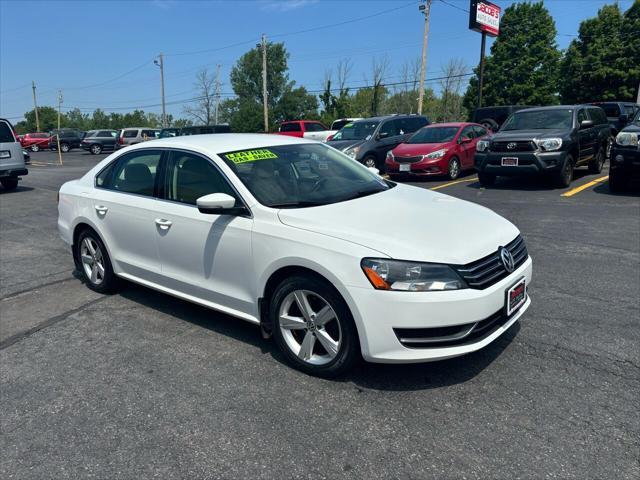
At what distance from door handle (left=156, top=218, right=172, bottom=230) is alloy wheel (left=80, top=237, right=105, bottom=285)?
3.90 feet

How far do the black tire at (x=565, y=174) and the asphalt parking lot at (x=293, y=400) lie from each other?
237 inches

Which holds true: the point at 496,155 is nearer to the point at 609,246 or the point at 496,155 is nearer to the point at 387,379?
the point at 609,246

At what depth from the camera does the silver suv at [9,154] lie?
45.4ft

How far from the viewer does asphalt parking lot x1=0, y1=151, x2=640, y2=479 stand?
8.55 ft

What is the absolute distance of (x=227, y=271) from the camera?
3.81 metres

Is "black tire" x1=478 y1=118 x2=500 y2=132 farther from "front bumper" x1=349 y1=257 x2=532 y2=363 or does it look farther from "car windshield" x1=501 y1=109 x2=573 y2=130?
"front bumper" x1=349 y1=257 x2=532 y2=363

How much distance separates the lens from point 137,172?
187 inches

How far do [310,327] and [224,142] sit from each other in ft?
6.22

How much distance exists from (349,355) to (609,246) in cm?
484

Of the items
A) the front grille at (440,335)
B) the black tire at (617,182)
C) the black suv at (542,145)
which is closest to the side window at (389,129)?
the black suv at (542,145)

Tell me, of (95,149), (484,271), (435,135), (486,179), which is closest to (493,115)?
(435,135)

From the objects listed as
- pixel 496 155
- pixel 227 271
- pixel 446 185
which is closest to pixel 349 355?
pixel 227 271

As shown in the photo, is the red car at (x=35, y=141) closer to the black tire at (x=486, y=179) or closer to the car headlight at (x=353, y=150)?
the car headlight at (x=353, y=150)

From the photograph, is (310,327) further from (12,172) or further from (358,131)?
(12,172)
